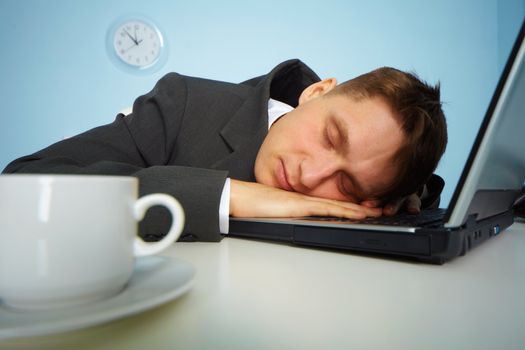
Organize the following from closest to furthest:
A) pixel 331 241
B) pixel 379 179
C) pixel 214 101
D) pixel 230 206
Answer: pixel 331 241 → pixel 230 206 → pixel 379 179 → pixel 214 101

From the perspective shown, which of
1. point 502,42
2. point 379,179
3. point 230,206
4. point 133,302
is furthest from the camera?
point 502,42

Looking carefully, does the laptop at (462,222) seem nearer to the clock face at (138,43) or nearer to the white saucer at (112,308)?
the white saucer at (112,308)

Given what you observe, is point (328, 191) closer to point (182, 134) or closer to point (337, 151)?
point (337, 151)

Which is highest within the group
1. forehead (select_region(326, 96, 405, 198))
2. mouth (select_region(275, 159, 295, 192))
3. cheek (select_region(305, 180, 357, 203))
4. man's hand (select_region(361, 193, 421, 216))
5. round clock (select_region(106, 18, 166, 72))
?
round clock (select_region(106, 18, 166, 72))

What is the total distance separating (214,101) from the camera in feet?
3.10

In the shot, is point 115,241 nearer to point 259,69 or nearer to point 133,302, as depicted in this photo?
point 133,302

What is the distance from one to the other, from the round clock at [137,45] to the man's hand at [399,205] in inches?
66.9

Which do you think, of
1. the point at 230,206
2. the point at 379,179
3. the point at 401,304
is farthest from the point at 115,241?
the point at 379,179

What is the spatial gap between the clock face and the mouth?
156 cm

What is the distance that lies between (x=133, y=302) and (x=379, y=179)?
0.63 metres

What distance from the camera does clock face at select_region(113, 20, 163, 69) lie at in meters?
Answer: 1.98

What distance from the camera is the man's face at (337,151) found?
2.26 ft

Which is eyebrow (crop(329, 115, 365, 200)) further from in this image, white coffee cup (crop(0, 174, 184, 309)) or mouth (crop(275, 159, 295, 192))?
white coffee cup (crop(0, 174, 184, 309))

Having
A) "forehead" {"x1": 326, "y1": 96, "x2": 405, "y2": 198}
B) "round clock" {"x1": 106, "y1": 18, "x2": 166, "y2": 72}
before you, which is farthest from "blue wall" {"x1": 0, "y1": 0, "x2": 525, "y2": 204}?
"forehead" {"x1": 326, "y1": 96, "x2": 405, "y2": 198}
